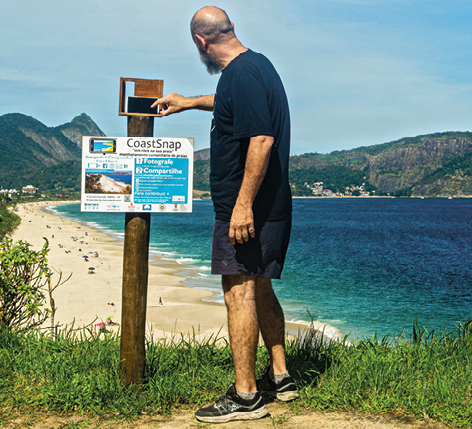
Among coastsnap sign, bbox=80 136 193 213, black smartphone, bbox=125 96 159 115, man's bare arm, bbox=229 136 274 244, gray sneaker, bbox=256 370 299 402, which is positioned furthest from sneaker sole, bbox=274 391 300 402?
black smartphone, bbox=125 96 159 115

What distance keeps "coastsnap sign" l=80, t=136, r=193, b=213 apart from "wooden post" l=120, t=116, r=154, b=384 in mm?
140

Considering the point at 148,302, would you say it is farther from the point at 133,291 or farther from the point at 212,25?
the point at 212,25

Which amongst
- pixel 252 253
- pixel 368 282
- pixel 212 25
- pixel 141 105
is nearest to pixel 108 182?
pixel 141 105

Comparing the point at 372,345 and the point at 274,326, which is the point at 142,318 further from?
the point at 372,345

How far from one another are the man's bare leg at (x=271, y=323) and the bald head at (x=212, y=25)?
158 centimetres

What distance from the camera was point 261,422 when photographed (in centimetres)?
257

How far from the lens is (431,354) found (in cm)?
350

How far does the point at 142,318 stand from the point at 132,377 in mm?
377

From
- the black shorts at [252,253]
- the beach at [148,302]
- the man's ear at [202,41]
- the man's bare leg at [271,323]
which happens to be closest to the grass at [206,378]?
the man's bare leg at [271,323]

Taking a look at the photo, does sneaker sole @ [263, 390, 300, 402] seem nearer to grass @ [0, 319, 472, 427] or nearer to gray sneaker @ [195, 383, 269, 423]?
grass @ [0, 319, 472, 427]

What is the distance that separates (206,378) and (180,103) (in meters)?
1.90

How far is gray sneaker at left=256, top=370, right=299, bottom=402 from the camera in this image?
2.86 m

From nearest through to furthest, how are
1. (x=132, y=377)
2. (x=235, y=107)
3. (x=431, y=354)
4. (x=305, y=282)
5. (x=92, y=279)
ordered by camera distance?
(x=235, y=107) < (x=132, y=377) < (x=431, y=354) < (x=92, y=279) < (x=305, y=282)

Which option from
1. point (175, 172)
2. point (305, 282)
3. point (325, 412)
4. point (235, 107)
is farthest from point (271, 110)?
point (305, 282)
